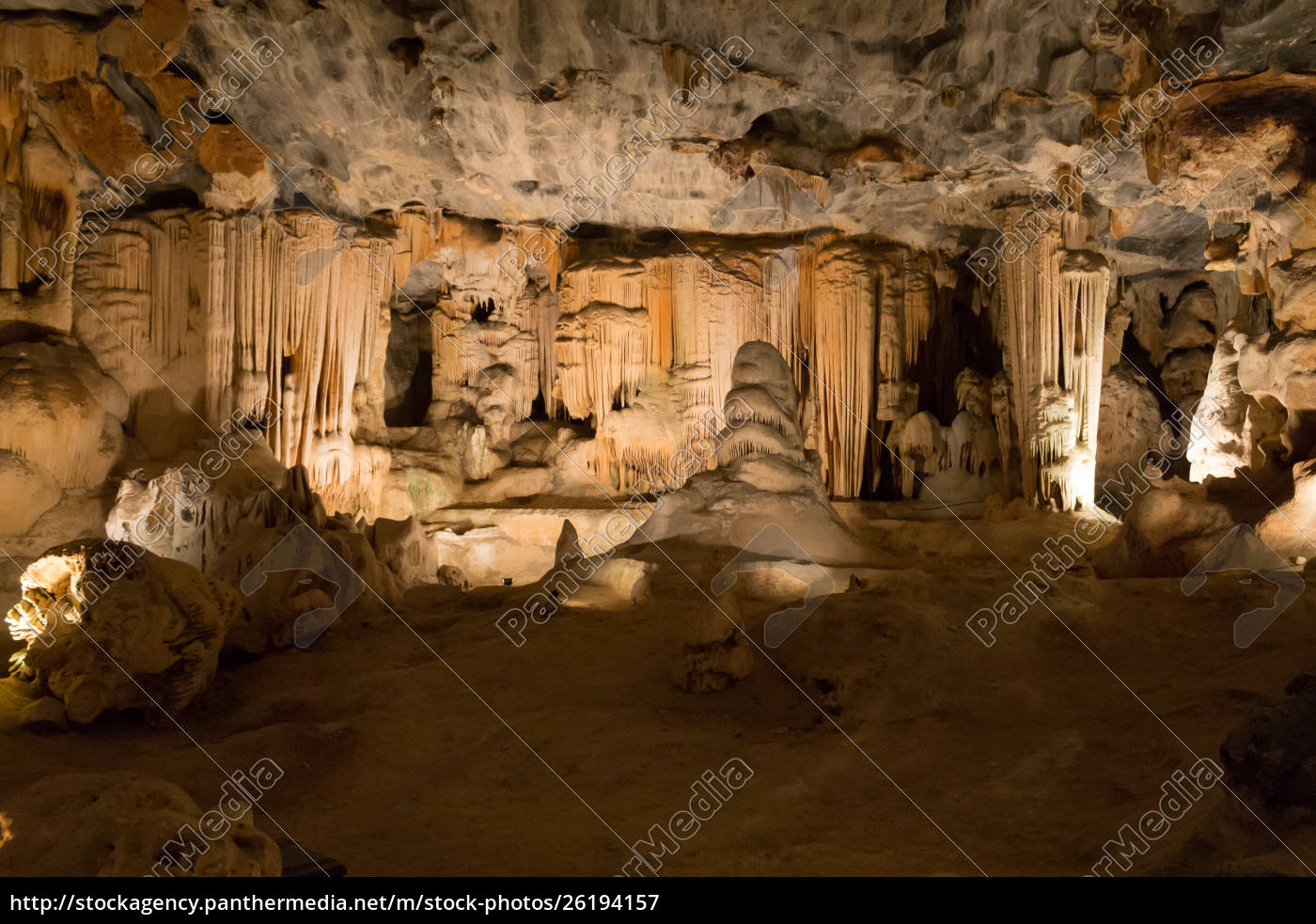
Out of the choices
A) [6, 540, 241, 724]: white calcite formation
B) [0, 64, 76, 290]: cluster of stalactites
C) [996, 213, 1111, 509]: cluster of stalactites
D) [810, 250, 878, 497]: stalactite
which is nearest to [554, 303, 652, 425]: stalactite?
[810, 250, 878, 497]: stalactite

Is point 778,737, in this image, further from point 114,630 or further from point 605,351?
point 605,351

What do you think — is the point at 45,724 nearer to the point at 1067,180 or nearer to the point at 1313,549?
the point at 1313,549

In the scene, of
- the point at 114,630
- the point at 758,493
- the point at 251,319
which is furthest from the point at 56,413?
the point at 758,493

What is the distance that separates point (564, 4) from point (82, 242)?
7.25 meters

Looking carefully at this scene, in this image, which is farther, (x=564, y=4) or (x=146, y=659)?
(x=564, y=4)

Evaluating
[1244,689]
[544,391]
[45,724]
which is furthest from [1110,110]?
[45,724]

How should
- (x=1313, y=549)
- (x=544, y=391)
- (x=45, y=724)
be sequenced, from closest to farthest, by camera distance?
(x=45, y=724) < (x=1313, y=549) < (x=544, y=391)

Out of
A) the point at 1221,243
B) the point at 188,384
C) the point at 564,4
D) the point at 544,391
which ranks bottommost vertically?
the point at 544,391

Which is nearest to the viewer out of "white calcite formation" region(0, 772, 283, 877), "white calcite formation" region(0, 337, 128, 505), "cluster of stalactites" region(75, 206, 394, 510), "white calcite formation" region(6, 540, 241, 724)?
"white calcite formation" region(0, 772, 283, 877)

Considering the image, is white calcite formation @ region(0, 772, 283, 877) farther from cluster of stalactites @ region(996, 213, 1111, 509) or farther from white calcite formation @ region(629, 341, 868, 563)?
cluster of stalactites @ region(996, 213, 1111, 509)

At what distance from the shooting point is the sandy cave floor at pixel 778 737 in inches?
165

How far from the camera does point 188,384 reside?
13.0 meters

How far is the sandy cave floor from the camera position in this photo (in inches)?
165

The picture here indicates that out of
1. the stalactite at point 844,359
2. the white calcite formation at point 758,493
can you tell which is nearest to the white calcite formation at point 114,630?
the white calcite formation at point 758,493
